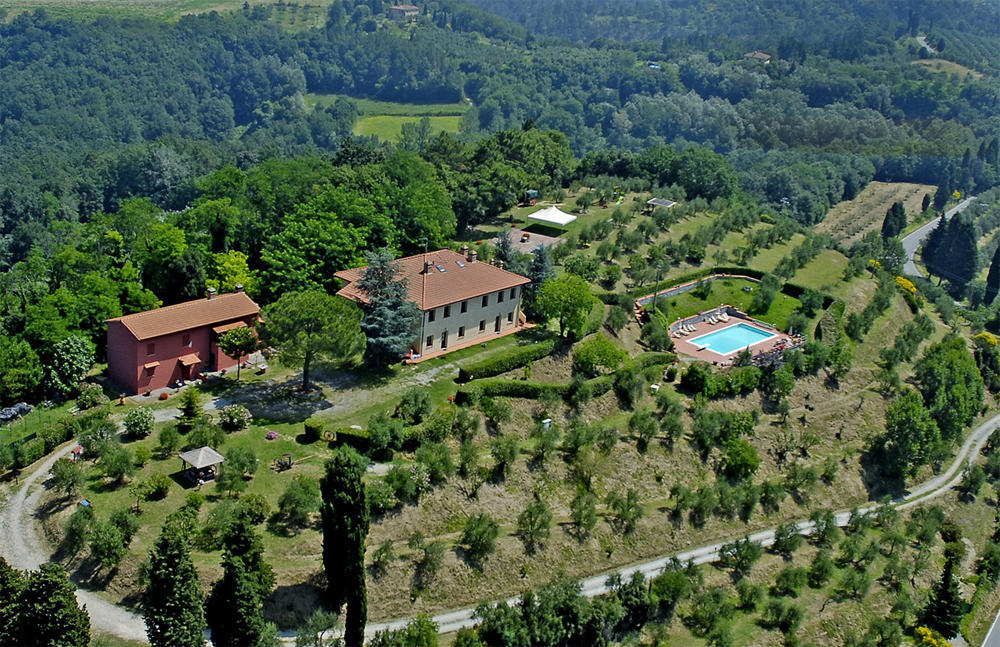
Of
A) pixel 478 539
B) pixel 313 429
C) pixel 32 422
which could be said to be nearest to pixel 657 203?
pixel 313 429

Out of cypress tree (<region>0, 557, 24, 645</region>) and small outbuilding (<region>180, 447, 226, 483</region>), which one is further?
small outbuilding (<region>180, 447, 226, 483</region>)

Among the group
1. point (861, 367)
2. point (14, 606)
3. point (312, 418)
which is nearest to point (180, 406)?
point (312, 418)

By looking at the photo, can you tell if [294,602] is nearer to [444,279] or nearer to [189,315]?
[189,315]

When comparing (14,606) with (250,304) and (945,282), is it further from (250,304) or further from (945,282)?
(945,282)

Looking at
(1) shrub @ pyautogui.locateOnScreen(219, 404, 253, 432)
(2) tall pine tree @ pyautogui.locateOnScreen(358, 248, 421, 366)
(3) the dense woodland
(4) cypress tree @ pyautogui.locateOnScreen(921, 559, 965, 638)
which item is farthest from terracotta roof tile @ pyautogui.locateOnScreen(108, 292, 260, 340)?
(4) cypress tree @ pyautogui.locateOnScreen(921, 559, 965, 638)

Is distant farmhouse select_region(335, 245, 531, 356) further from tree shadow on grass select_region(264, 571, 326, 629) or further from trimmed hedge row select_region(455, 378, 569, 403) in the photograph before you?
tree shadow on grass select_region(264, 571, 326, 629)

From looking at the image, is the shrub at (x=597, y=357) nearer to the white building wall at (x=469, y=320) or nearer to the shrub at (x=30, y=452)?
the white building wall at (x=469, y=320)
